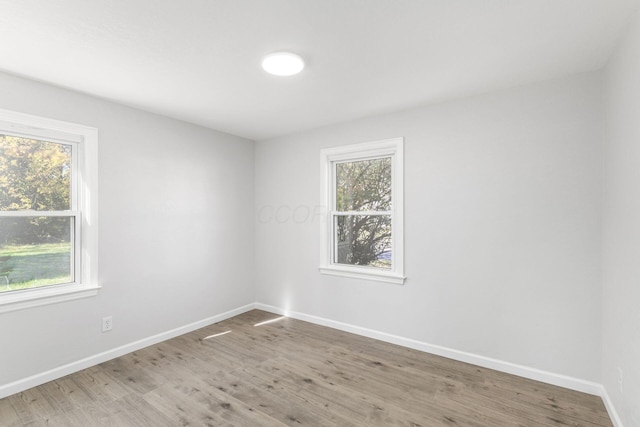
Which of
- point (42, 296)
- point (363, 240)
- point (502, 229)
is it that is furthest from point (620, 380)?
point (42, 296)

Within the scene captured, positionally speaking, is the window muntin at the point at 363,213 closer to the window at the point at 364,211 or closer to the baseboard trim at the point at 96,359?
the window at the point at 364,211

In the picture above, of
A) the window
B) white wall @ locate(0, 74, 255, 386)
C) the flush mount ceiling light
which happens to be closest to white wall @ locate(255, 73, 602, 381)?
the window

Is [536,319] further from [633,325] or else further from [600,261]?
[633,325]

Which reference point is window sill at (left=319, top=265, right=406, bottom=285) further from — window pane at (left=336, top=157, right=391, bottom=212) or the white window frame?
the white window frame

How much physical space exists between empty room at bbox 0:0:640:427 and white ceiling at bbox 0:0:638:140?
0.05 ft

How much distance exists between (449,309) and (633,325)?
136cm

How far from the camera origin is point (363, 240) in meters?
3.67

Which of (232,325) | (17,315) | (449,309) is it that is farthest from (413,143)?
(17,315)

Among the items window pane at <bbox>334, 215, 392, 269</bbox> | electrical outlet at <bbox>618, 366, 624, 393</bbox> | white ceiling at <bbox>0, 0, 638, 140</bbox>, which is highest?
white ceiling at <bbox>0, 0, 638, 140</bbox>

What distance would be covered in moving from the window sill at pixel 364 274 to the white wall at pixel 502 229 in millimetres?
79

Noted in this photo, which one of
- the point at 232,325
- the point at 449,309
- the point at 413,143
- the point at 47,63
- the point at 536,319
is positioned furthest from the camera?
the point at 232,325

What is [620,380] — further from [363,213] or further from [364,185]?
[364,185]

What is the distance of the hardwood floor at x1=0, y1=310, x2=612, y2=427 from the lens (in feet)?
6.84

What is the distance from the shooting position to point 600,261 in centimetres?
232
